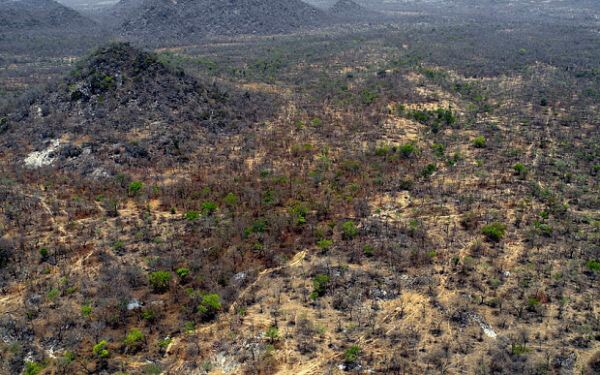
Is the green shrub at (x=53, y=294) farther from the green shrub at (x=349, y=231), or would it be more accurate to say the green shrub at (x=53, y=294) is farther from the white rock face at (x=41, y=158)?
the white rock face at (x=41, y=158)

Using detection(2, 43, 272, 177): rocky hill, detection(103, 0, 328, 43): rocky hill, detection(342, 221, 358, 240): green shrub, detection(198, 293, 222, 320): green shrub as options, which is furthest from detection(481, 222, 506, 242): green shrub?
detection(103, 0, 328, 43): rocky hill

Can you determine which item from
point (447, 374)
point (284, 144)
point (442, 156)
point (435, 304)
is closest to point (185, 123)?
point (284, 144)

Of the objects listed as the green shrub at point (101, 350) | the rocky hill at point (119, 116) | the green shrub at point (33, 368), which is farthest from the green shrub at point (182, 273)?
the rocky hill at point (119, 116)

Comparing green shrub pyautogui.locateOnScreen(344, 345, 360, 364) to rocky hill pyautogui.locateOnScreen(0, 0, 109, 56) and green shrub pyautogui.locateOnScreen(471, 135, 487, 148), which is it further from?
rocky hill pyautogui.locateOnScreen(0, 0, 109, 56)

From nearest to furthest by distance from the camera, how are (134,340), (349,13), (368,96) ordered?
1. (134,340)
2. (368,96)
3. (349,13)

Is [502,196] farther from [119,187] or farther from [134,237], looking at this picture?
[119,187]

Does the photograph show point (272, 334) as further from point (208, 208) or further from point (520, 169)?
point (520, 169)

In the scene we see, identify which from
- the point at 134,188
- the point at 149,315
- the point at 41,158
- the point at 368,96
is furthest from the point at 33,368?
the point at 368,96
